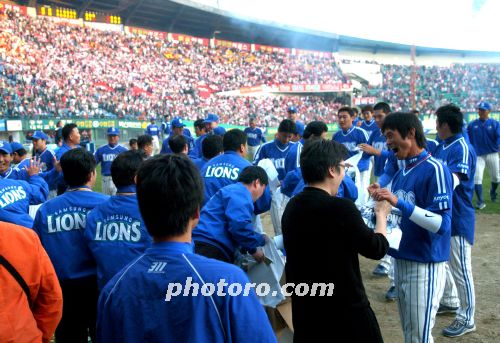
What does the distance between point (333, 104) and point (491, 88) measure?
65.2 feet

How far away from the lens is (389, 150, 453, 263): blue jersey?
10.8ft

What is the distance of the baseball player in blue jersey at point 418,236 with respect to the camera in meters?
3.33

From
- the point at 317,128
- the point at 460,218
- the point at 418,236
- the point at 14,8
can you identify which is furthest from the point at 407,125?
the point at 14,8

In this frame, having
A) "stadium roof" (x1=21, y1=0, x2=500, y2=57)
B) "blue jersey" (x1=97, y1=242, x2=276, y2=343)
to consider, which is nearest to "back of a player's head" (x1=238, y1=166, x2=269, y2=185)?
"blue jersey" (x1=97, y1=242, x2=276, y2=343)

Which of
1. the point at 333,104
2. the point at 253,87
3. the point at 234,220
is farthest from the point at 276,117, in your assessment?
the point at 234,220

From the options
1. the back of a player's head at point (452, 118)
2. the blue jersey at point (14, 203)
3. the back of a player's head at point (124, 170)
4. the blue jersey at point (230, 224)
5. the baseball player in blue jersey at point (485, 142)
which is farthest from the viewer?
the baseball player in blue jersey at point (485, 142)

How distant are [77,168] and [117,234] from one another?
723mm

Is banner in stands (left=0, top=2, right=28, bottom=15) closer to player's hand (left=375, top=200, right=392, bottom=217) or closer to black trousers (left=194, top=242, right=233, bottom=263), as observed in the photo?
black trousers (left=194, top=242, right=233, bottom=263)

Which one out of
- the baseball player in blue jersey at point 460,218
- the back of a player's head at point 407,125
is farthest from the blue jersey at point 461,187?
the back of a player's head at point 407,125

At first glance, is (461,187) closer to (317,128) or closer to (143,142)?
(317,128)

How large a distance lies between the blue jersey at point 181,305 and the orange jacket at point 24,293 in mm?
805

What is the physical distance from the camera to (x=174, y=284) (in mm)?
1673

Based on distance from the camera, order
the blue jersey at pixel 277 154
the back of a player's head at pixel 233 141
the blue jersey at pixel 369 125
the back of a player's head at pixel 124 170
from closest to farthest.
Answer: the back of a player's head at pixel 124 170 < the back of a player's head at pixel 233 141 < the blue jersey at pixel 277 154 < the blue jersey at pixel 369 125

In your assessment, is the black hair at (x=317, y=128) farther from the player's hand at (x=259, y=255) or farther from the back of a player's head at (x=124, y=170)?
the back of a player's head at (x=124, y=170)
